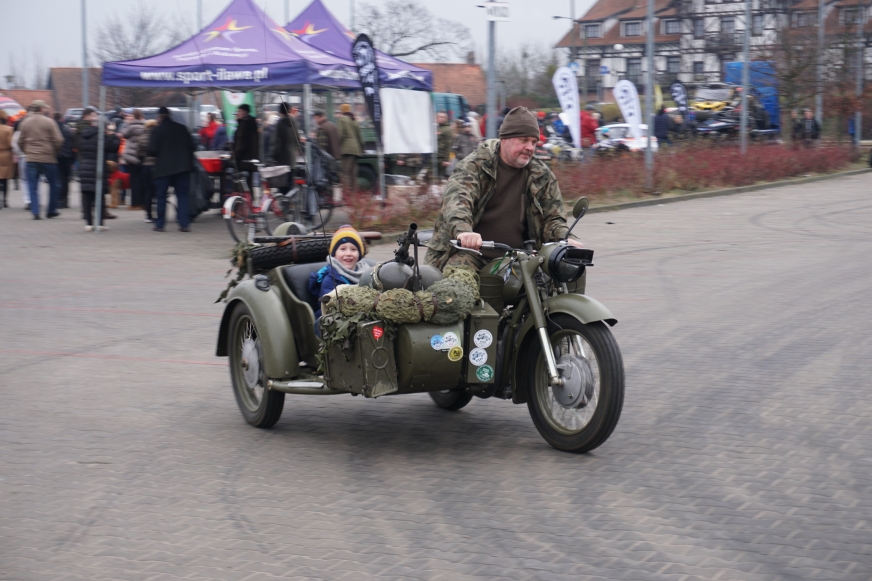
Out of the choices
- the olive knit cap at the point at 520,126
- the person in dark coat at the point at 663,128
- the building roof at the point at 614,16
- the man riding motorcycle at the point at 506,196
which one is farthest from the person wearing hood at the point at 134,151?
the building roof at the point at 614,16

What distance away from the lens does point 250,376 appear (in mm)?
6531

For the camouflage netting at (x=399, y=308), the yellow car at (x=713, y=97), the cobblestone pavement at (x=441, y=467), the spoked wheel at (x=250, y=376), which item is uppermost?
the yellow car at (x=713, y=97)

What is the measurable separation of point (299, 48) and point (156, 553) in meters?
13.9

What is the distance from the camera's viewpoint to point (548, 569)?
4070 millimetres

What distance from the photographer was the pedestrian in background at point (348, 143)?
19828 millimetres

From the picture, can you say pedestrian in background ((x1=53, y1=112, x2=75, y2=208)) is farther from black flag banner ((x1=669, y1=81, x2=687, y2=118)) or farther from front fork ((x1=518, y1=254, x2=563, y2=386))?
black flag banner ((x1=669, y1=81, x2=687, y2=118))

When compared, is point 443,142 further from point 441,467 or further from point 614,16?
point 614,16

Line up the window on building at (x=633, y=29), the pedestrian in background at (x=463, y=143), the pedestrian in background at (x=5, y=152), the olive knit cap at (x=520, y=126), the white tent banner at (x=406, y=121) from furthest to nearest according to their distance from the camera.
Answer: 1. the window on building at (x=633, y=29)
2. the pedestrian in background at (x=463, y=143)
3. the pedestrian in background at (x=5, y=152)
4. the white tent banner at (x=406, y=121)
5. the olive knit cap at (x=520, y=126)

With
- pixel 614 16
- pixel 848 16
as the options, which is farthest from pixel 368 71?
pixel 614 16

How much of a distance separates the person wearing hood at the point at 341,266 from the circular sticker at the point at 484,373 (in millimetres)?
951

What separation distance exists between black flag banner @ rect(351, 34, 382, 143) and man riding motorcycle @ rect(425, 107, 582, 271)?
1155 cm

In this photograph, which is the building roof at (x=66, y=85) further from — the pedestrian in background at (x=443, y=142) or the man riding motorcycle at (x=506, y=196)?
the man riding motorcycle at (x=506, y=196)

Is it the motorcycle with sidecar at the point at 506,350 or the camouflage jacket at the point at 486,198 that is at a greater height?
the camouflage jacket at the point at 486,198

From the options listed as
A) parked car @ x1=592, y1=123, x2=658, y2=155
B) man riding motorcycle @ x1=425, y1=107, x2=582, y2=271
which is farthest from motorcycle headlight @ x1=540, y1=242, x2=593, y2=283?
parked car @ x1=592, y1=123, x2=658, y2=155
